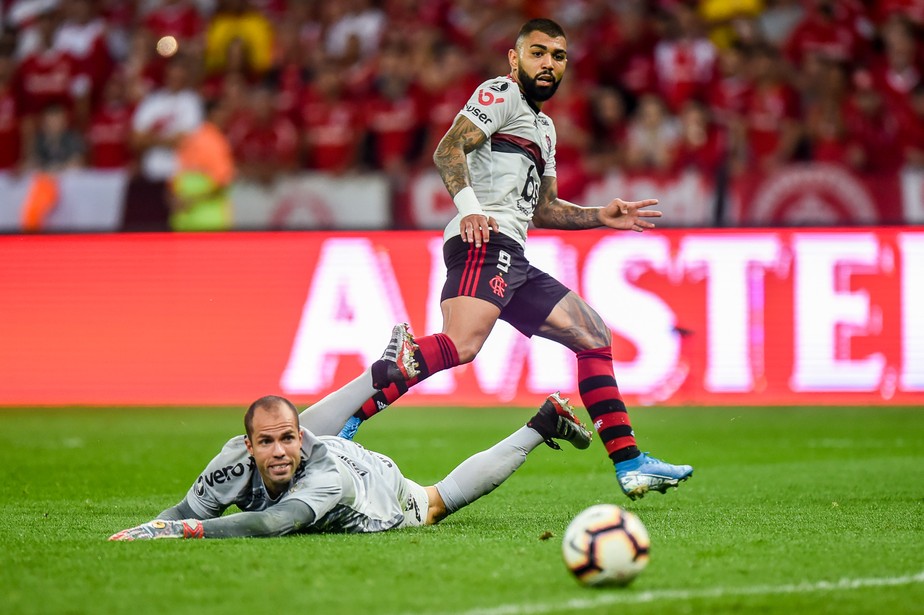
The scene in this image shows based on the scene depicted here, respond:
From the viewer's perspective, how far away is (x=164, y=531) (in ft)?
19.8

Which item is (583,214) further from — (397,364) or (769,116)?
(769,116)

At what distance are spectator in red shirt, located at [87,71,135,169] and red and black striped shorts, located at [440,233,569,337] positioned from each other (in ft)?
31.1

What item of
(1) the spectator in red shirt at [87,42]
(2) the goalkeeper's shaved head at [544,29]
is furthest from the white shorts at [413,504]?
(1) the spectator in red shirt at [87,42]

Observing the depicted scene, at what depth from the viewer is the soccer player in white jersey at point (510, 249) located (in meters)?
7.00

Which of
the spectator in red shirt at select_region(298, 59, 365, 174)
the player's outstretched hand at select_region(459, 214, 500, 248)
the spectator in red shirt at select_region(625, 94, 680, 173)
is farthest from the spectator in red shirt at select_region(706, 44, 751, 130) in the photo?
the player's outstretched hand at select_region(459, 214, 500, 248)

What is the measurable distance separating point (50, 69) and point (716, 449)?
1030cm

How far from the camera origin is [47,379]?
1288cm

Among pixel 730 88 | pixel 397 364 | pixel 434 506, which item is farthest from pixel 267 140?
pixel 434 506

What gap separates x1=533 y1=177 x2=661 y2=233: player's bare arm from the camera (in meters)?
7.57

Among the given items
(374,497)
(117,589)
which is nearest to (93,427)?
(374,497)

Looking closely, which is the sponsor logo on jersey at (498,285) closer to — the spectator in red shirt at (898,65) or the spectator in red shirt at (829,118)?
the spectator in red shirt at (829,118)

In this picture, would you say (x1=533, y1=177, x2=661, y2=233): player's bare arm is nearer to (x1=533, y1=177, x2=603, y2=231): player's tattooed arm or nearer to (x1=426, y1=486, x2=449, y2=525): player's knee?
(x1=533, y1=177, x2=603, y2=231): player's tattooed arm

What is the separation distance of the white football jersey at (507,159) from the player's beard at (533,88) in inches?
1.4

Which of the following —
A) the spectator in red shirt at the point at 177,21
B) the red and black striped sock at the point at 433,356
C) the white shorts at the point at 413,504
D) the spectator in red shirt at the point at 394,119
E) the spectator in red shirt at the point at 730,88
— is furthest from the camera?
the spectator in red shirt at the point at 177,21
